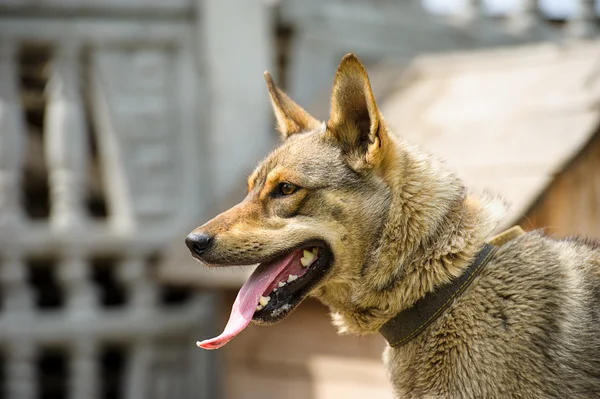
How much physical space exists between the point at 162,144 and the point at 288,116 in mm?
3309

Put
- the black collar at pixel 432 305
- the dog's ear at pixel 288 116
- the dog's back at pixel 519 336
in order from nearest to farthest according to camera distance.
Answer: the dog's back at pixel 519 336
the black collar at pixel 432 305
the dog's ear at pixel 288 116

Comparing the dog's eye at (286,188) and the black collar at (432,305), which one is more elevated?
the dog's eye at (286,188)

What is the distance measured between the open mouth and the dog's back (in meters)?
0.42

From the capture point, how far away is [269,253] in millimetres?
3277

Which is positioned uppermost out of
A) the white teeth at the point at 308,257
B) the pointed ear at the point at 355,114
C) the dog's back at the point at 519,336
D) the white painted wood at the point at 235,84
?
the white painted wood at the point at 235,84

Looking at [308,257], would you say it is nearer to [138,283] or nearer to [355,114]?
[355,114]

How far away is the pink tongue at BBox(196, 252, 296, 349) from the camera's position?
10.5ft

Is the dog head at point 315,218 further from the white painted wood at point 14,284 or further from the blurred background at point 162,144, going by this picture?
the white painted wood at point 14,284

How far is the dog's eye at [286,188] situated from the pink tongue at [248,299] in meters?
0.23

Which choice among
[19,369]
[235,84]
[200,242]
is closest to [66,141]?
[235,84]

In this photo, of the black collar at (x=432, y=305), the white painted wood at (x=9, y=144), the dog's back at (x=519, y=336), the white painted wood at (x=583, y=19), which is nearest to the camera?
the dog's back at (x=519, y=336)

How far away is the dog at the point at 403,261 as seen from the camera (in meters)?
3.06

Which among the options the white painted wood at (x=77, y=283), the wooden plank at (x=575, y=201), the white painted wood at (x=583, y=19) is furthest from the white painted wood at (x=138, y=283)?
the white painted wood at (x=583, y=19)

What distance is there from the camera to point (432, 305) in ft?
10.5
